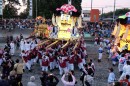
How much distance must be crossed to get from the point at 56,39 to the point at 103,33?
2020 cm

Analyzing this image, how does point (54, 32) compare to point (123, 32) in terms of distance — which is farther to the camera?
point (54, 32)

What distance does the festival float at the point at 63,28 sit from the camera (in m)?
32.5

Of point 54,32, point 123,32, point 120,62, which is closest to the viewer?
point 120,62

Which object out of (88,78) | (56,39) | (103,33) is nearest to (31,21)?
(103,33)

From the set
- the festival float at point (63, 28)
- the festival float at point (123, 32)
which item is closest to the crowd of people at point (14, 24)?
the festival float at point (63, 28)

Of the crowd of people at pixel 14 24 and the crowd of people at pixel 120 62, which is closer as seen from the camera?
the crowd of people at pixel 120 62

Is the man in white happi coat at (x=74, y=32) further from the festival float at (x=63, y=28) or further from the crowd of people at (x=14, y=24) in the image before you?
the crowd of people at (x=14, y=24)

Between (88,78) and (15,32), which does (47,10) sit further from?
(88,78)

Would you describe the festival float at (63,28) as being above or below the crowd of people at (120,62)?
above

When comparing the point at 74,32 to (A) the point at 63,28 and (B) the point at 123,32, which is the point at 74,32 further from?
(B) the point at 123,32

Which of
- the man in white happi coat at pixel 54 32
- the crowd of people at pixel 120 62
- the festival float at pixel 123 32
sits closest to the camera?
the crowd of people at pixel 120 62

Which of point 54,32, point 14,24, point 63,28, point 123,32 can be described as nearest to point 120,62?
point 123,32

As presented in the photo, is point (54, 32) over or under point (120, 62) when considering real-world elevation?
over

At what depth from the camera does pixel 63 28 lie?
3472 cm
